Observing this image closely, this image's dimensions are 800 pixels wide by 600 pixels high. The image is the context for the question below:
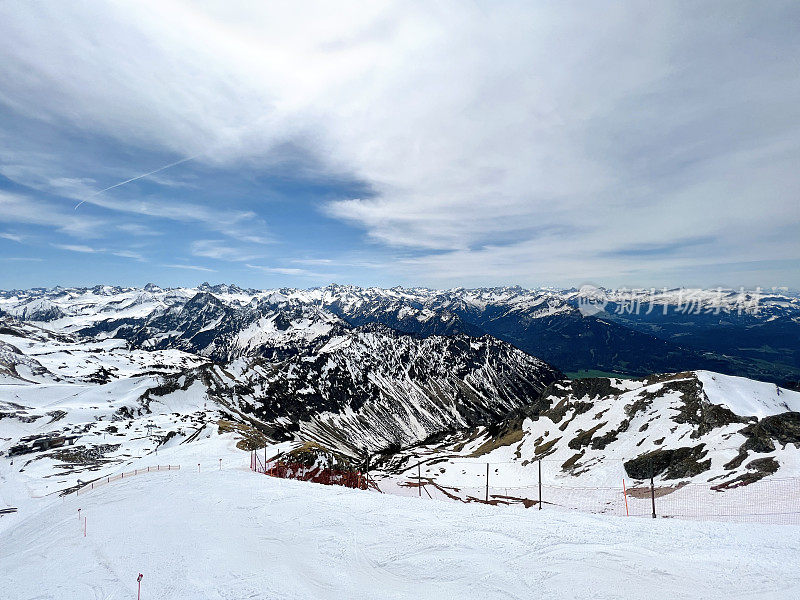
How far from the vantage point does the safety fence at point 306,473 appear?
49.6m

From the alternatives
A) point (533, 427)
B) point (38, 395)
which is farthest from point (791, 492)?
point (38, 395)

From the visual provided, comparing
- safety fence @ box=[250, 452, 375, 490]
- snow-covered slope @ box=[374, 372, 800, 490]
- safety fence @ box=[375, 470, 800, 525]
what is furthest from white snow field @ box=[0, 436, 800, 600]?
snow-covered slope @ box=[374, 372, 800, 490]

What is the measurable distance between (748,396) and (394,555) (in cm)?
10472

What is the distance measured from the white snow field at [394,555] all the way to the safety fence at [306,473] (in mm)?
21804

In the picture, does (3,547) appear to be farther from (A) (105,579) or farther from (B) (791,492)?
(B) (791,492)

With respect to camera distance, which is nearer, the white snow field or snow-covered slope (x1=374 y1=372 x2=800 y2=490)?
the white snow field

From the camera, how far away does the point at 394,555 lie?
1897 centimetres

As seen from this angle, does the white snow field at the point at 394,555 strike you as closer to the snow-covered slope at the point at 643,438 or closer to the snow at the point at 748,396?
the snow-covered slope at the point at 643,438

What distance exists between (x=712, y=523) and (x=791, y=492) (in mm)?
15128

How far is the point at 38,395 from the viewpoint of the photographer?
191000mm

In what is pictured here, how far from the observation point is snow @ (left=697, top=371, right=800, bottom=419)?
74.4 metres

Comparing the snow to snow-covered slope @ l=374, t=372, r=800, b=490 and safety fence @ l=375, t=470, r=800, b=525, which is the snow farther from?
safety fence @ l=375, t=470, r=800, b=525

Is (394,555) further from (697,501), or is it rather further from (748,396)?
(748,396)

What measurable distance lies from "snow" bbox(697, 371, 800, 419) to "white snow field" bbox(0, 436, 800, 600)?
7430 centimetres
